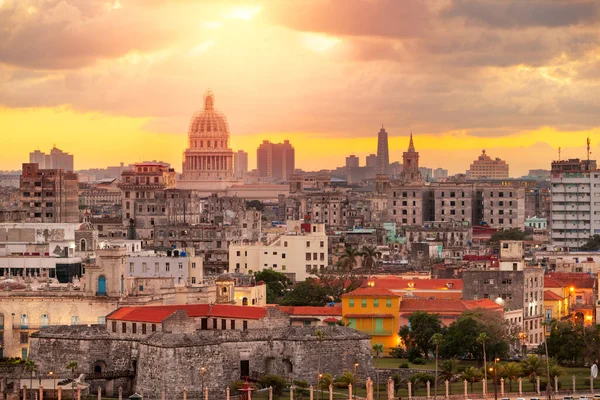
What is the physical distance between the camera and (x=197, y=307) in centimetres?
10050

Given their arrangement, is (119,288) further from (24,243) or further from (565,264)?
Answer: (565,264)

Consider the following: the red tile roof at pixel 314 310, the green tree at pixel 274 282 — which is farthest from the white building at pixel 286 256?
the red tile roof at pixel 314 310

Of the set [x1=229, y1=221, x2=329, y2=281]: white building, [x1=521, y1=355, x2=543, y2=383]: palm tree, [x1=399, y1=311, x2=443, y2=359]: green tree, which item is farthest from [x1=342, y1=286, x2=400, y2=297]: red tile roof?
[x1=229, y1=221, x2=329, y2=281]: white building

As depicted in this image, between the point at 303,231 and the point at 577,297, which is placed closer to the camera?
the point at 577,297

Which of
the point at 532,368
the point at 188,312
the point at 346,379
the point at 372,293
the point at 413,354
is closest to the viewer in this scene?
the point at 346,379

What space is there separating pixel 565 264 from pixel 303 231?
28915mm

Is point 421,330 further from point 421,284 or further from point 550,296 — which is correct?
point 550,296

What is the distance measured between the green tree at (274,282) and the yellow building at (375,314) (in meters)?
19.2

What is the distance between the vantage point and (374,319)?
108 metres

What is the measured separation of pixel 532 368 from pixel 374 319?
1734cm

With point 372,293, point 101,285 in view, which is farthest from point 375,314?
point 101,285

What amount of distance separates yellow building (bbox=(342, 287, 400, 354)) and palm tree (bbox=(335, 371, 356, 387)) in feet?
45.3

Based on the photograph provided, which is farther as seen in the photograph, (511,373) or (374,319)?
(374,319)

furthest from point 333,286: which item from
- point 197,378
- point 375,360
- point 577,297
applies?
point 197,378
